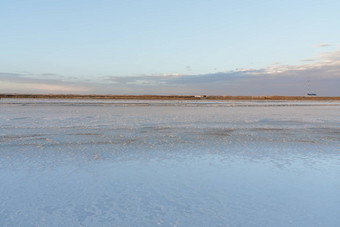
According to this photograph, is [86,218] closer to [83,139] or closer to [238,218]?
[238,218]

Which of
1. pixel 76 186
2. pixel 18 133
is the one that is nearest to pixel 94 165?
pixel 76 186

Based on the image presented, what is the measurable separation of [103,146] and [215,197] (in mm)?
3955

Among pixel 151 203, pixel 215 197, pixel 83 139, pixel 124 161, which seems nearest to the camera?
pixel 151 203

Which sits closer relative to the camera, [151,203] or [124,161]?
[151,203]

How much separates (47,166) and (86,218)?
2332 millimetres

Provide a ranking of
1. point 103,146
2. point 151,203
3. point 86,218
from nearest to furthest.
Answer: point 86,218, point 151,203, point 103,146

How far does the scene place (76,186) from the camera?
383 centimetres

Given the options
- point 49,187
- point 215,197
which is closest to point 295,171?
point 215,197

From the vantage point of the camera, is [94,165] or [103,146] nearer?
[94,165]

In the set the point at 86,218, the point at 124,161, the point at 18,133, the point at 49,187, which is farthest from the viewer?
the point at 18,133

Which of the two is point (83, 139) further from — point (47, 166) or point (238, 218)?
point (238, 218)

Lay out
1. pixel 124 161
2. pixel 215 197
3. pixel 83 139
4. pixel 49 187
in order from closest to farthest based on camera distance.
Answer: pixel 215 197 → pixel 49 187 → pixel 124 161 → pixel 83 139

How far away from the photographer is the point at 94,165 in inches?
196

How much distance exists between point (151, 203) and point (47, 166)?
2426mm
